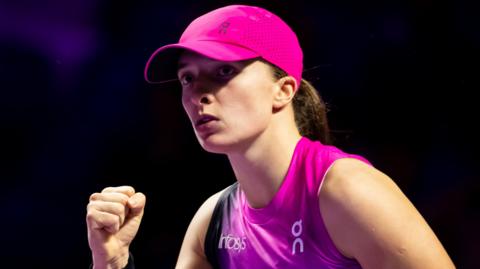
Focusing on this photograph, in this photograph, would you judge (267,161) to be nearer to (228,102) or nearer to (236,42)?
(228,102)

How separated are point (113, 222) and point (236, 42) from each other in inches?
21.9

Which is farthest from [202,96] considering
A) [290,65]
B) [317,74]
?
[317,74]

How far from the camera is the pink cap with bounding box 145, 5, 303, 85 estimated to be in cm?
150

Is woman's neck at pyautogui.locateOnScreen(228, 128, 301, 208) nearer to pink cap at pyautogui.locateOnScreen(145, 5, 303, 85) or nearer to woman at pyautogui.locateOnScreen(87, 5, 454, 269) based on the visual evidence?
woman at pyautogui.locateOnScreen(87, 5, 454, 269)

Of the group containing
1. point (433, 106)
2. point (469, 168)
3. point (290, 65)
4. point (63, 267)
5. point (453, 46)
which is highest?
point (290, 65)

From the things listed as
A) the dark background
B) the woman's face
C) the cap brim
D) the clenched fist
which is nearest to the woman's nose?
the woman's face

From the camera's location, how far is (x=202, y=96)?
151 cm

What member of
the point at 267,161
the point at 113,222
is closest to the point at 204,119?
the point at 267,161

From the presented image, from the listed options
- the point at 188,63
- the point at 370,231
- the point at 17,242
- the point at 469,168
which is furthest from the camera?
the point at 17,242

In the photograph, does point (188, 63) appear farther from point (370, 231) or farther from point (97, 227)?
point (370, 231)

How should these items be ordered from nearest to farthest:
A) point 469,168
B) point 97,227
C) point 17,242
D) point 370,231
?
1. point 370,231
2. point 97,227
3. point 469,168
4. point 17,242

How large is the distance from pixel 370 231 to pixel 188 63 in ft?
2.16

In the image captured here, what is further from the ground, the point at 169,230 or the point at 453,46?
the point at 453,46

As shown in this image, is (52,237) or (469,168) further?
(52,237)
